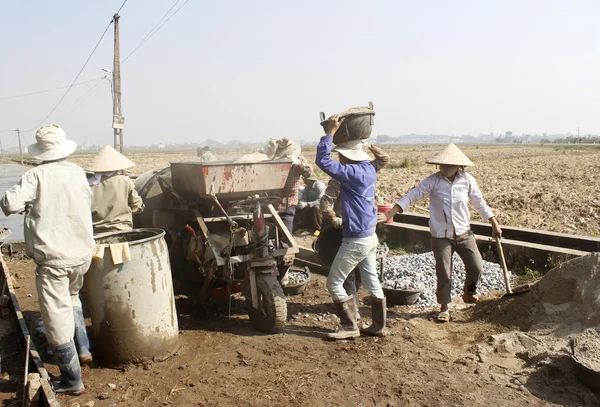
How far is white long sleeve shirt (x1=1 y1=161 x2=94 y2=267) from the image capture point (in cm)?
380

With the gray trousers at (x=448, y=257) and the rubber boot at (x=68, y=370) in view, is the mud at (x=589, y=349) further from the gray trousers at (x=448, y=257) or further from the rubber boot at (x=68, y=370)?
the rubber boot at (x=68, y=370)

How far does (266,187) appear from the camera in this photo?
5.71 meters

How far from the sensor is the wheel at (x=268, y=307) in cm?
503

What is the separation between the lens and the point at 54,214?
3.87m

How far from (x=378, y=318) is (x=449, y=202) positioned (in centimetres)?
152

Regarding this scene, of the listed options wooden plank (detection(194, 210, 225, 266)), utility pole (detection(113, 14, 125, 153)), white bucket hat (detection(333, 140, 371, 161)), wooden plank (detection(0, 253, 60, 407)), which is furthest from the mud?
utility pole (detection(113, 14, 125, 153))

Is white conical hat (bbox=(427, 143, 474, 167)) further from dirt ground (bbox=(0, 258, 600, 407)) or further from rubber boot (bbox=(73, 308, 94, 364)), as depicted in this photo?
rubber boot (bbox=(73, 308, 94, 364))

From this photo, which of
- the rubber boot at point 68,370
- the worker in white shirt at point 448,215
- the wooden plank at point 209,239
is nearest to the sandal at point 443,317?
the worker in white shirt at point 448,215

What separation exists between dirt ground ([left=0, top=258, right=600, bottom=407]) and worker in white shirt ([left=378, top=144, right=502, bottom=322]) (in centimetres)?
50

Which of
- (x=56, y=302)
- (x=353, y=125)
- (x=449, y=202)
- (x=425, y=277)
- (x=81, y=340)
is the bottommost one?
(x=425, y=277)

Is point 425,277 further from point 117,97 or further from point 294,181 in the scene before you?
point 117,97

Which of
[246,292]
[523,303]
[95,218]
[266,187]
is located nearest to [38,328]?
[95,218]

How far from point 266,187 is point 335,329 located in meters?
1.75

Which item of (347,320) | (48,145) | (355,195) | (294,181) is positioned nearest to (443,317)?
(347,320)
